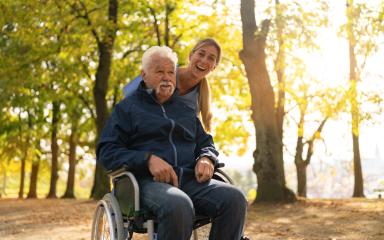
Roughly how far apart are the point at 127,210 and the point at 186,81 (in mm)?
1150

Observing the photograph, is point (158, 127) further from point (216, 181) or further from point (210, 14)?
point (210, 14)

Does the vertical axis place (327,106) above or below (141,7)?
below

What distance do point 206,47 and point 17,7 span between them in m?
9.98

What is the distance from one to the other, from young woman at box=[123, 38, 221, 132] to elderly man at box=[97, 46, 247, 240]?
0.29m

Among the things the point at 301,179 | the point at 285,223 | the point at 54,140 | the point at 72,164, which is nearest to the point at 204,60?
the point at 285,223

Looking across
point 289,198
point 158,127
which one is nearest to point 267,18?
point 289,198

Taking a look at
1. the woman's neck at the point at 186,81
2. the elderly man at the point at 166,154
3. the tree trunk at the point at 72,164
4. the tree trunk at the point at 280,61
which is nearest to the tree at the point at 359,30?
the tree trunk at the point at 280,61

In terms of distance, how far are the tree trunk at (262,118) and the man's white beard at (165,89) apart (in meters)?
8.30

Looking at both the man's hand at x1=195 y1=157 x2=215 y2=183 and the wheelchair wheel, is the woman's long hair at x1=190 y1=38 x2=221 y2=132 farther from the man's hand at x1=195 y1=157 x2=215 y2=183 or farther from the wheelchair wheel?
the wheelchair wheel

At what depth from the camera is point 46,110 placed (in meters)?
23.9

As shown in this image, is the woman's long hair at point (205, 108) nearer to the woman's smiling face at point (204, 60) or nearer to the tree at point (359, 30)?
the woman's smiling face at point (204, 60)

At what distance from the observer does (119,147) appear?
334cm

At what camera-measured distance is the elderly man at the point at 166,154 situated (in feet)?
10.3

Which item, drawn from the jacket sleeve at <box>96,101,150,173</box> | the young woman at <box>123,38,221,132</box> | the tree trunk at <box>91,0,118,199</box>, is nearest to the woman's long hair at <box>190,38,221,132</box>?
the young woman at <box>123,38,221,132</box>
